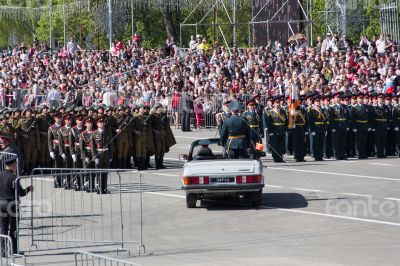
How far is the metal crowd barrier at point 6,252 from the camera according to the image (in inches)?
528

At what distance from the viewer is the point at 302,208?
2031 cm

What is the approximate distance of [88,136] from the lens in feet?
78.0

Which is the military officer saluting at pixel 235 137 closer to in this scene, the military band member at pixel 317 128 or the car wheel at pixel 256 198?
the car wheel at pixel 256 198

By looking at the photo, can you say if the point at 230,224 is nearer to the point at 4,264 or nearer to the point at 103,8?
the point at 4,264

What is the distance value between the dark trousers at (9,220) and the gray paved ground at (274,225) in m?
0.38

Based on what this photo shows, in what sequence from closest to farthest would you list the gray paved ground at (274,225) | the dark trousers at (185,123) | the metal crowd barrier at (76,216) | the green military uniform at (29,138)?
the gray paved ground at (274,225), the metal crowd barrier at (76,216), the green military uniform at (29,138), the dark trousers at (185,123)

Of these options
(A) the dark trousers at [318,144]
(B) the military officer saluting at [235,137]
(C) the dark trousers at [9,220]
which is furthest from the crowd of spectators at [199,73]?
(C) the dark trousers at [9,220]

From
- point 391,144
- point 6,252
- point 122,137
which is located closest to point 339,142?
point 391,144

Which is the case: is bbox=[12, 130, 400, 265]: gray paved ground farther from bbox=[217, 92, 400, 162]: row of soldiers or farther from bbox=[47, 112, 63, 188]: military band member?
bbox=[217, 92, 400, 162]: row of soldiers

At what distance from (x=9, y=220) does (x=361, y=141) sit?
16.4m

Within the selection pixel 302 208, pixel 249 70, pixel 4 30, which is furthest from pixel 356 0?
pixel 4 30

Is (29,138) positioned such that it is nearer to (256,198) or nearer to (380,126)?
(256,198)

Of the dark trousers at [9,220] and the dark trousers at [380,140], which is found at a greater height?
the dark trousers at [380,140]

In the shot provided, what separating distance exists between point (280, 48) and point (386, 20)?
5888 mm
